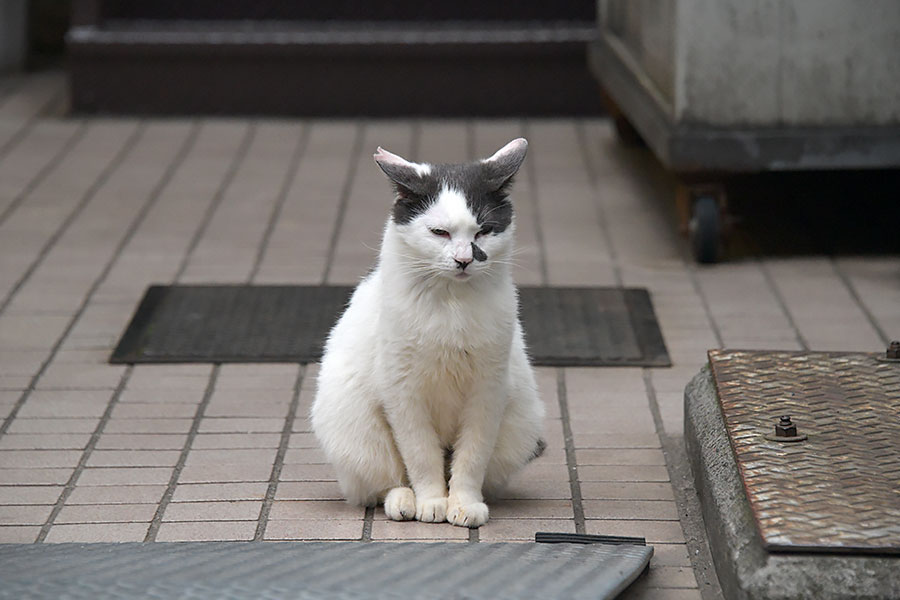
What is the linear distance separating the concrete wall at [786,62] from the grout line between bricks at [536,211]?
0.93m

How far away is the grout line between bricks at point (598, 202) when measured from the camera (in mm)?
6469

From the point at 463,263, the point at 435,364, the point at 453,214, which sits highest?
the point at 453,214

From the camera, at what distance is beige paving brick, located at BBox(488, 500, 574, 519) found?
4.01 m

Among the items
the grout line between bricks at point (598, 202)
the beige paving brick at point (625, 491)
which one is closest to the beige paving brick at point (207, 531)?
the beige paving brick at point (625, 491)

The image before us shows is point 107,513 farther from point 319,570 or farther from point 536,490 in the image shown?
point 536,490

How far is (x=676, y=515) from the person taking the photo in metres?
4.03

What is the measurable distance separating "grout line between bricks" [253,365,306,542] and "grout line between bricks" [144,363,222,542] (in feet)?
0.96

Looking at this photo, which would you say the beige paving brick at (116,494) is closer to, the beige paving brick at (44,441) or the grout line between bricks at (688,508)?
the beige paving brick at (44,441)

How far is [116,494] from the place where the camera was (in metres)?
4.17

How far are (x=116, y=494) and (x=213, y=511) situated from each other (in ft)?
1.12

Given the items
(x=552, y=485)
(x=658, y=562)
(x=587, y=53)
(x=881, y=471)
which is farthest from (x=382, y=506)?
(x=587, y=53)

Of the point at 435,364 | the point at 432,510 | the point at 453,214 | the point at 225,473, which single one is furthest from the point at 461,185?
the point at 225,473

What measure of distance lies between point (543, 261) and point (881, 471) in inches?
121

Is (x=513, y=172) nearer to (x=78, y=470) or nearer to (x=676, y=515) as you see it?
(x=676, y=515)
